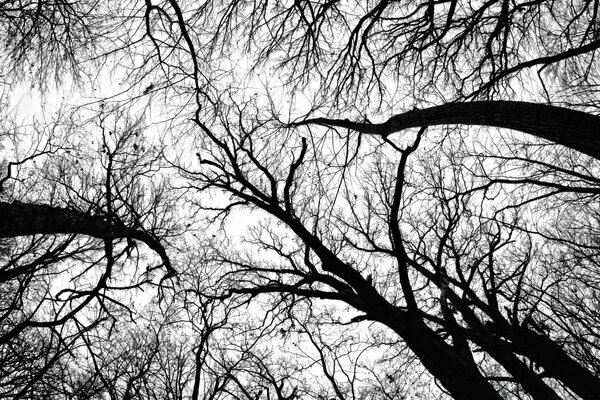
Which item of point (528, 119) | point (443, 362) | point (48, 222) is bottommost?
point (443, 362)

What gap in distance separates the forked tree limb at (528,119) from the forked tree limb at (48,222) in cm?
362

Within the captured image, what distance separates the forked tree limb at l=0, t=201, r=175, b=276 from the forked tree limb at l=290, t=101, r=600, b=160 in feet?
11.9

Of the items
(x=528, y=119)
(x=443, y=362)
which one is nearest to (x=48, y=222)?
(x=443, y=362)

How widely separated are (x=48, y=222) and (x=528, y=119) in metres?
4.35

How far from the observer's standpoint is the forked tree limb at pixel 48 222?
307 cm

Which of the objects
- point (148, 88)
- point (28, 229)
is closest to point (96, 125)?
point (148, 88)

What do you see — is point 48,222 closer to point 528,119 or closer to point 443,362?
point 443,362

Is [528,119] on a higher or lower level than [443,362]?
higher

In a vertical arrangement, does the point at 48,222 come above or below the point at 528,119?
above

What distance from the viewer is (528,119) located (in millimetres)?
2854

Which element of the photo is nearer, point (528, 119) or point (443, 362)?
point (528, 119)

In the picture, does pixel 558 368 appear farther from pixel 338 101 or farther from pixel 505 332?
pixel 338 101

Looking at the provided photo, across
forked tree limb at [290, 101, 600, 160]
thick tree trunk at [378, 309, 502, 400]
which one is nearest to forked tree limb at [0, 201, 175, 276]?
thick tree trunk at [378, 309, 502, 400]

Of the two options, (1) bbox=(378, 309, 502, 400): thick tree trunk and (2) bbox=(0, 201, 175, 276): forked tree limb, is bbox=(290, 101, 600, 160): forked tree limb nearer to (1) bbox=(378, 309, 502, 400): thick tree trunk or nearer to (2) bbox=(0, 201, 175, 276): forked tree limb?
(1) bbox=(378, 309, 502, 400): thick tree trunk
